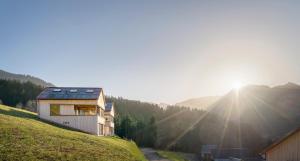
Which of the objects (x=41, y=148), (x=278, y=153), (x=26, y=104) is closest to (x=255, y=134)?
(x=26, y=104)

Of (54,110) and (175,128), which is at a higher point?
(54,110)

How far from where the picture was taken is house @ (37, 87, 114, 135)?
155 feet

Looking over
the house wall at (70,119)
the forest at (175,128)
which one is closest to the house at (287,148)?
the house wall at (70,119)

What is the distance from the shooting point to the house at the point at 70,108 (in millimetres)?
47250

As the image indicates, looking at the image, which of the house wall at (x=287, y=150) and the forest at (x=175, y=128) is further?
the forest at (x=175, y=128)

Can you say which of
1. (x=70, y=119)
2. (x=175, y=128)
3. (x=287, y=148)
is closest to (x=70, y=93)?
(x=70, y=119)

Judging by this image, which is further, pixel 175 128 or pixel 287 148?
pixel 175 128

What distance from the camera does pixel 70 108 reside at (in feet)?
160

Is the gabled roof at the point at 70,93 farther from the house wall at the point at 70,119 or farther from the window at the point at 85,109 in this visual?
the window at the point at 85,109

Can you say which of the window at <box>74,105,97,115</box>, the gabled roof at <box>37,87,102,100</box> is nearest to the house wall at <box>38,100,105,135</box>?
the gabled roof at <box>37,87,102,100</box>

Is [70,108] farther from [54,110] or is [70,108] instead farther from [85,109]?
[85,109]

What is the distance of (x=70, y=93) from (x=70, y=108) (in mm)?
→ 2725

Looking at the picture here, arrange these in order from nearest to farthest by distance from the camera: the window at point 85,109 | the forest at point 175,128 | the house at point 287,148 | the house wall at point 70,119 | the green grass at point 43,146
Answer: the green grass at point 43,146 < the house at point 287,148 < the house wall at point 70,119 < the window at point 85,109 < the forest at point 175,128

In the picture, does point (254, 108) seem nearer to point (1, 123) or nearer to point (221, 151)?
point (221, 151)
